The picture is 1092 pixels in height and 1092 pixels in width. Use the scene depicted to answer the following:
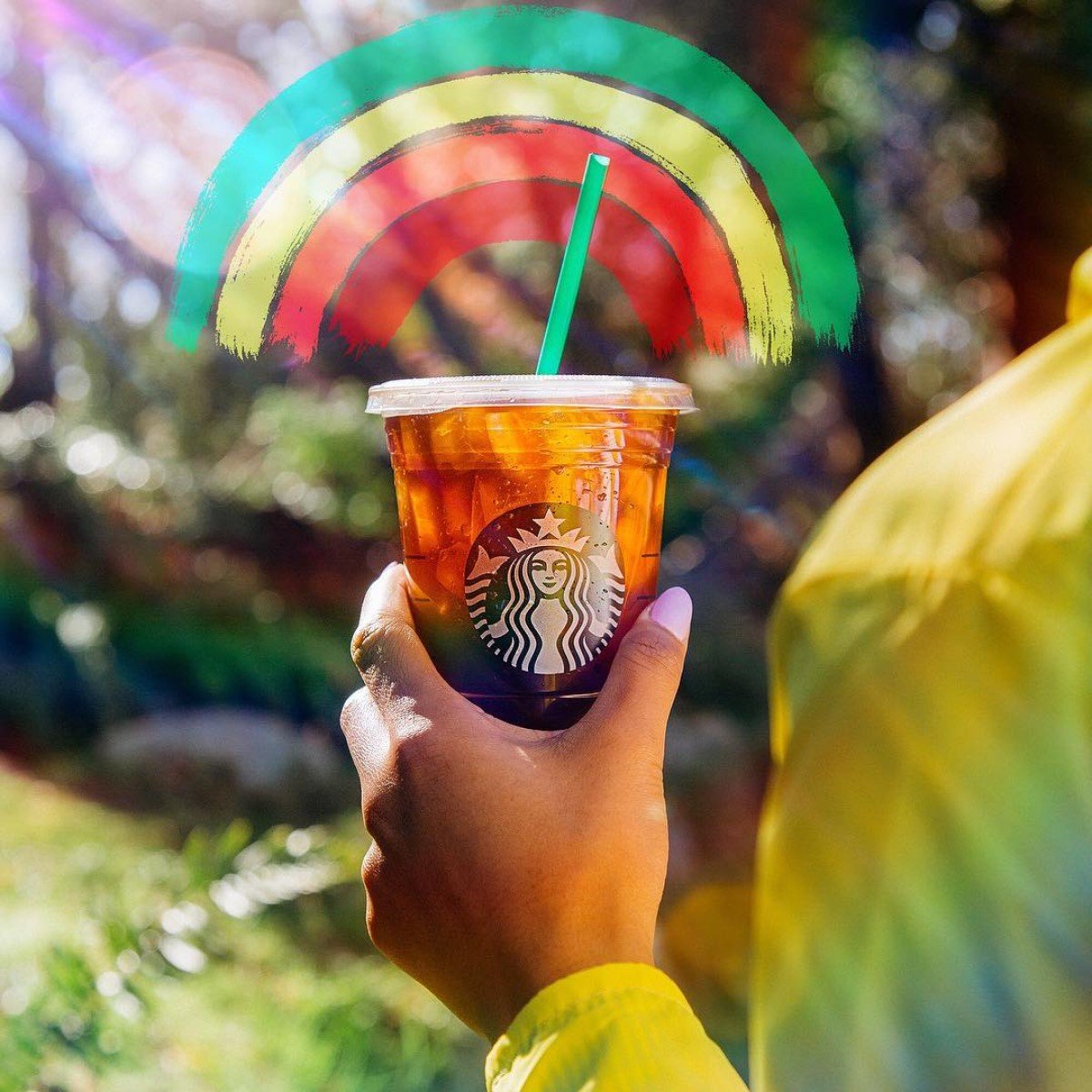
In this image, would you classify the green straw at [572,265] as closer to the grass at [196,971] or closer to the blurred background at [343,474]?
the grass at [196,971]

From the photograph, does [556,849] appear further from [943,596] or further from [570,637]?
[943,596]

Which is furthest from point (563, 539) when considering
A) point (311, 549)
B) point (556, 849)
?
point (311, 549)

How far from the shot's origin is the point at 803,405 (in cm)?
651

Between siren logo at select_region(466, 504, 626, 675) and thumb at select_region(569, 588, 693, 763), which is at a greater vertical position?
siren logo at select_region(466, 504, 626, 675)

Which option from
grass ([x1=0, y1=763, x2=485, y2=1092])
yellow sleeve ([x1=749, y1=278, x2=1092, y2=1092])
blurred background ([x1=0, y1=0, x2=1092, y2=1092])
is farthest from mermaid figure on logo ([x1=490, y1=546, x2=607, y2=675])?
blurred background ([x1=0, y1=0, x2=1092, y2=1092])

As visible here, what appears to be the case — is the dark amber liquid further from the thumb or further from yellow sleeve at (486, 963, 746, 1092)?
yellow sleeve at (486, 963, 746, 1092)

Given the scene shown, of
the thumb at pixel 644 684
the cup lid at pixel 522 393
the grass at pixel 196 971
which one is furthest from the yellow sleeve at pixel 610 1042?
the grass at pixel 196 971

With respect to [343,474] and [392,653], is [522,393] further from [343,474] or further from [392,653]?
[343,474]

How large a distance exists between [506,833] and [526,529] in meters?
0.31

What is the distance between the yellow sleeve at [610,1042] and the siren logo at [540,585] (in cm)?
33

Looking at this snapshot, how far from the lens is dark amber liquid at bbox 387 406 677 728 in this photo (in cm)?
117

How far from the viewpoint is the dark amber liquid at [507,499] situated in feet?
3.84

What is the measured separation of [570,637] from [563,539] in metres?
0.10

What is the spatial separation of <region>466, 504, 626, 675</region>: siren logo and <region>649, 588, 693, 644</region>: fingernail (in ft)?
0.22
